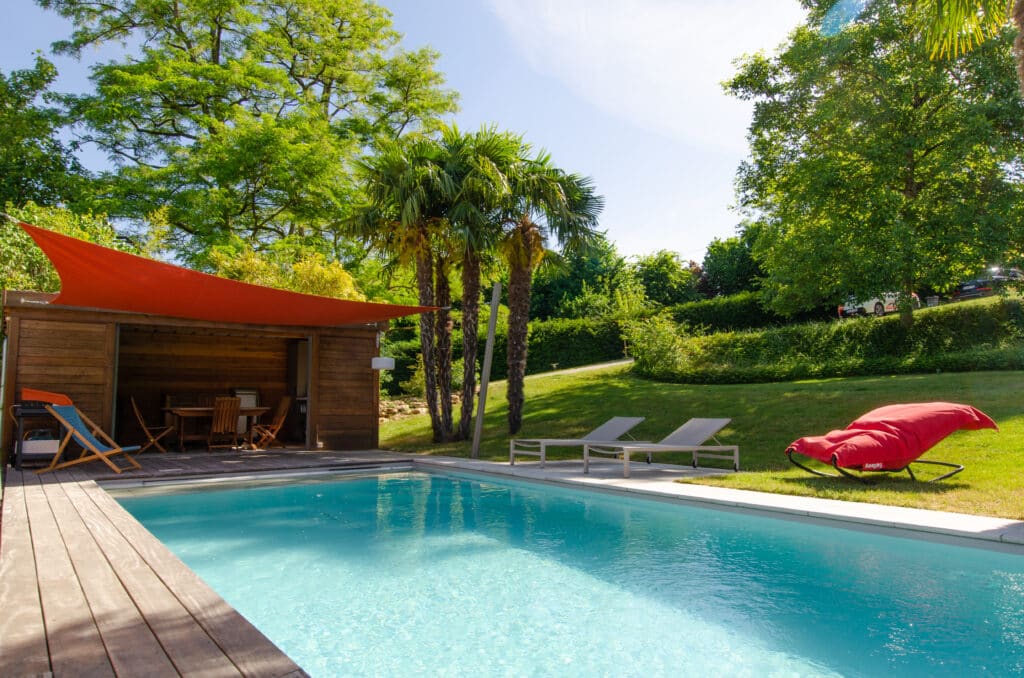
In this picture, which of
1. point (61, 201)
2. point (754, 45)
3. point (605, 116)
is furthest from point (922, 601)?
point (61, 201)

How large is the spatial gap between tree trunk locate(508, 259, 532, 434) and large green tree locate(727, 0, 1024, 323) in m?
5.30

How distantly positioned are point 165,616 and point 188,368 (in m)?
10.4

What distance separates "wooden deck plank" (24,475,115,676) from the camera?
2066mm

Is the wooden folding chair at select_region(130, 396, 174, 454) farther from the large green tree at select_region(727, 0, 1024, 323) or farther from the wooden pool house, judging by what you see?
the large green tree at select_region(727, 0, 1024, 323)

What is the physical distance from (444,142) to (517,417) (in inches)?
204

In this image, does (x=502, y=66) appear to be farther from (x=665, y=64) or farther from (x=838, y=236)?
(x=838, y=236)

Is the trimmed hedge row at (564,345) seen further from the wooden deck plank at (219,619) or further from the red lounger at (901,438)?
the wooden deck plank at (219,619)

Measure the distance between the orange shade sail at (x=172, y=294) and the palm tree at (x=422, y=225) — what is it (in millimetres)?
1638

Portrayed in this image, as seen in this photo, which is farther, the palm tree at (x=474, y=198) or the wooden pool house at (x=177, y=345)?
the palm tree at (x=474, y=198)

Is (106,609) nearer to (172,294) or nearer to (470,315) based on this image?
(172,294)

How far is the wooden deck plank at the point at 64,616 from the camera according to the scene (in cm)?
207

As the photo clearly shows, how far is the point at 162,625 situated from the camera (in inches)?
96.5

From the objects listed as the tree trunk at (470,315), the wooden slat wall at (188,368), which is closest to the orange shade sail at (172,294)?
the tree trunk at (470,315)

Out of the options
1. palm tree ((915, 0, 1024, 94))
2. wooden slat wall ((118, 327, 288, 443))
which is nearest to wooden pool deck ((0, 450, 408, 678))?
palm tree ((915, 0, 1024, 94))
